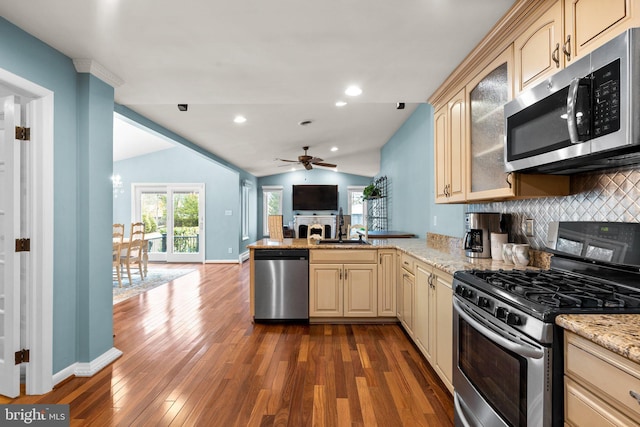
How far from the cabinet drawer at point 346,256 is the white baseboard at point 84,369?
1985 mm

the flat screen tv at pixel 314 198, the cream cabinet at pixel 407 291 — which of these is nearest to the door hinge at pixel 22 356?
the cream cabinet at pixel 407 291

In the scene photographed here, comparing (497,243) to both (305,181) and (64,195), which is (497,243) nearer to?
(64,195)

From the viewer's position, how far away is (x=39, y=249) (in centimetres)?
220

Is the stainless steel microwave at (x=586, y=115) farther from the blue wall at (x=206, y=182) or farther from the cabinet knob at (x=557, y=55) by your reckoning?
the blue wall at (x=206, y=182)

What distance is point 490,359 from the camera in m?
1.47

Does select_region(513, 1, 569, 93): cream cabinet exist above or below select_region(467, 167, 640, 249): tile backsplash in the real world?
above

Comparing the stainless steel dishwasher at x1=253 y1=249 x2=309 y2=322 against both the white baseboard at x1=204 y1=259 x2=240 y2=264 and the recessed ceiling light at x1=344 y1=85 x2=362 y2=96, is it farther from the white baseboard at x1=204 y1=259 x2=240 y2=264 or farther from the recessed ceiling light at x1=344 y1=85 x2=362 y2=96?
the white baseboard at x1=204 y1=259 x2=240 y2=264

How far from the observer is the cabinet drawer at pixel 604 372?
2.78 feet

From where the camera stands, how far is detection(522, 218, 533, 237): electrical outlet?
215 centimetres

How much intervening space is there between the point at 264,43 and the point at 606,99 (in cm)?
181

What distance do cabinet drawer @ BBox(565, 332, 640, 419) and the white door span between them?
9.71 ft

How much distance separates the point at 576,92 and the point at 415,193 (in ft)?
10.6

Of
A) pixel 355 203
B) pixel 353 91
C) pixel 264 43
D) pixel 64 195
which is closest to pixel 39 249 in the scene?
pixel 64 195

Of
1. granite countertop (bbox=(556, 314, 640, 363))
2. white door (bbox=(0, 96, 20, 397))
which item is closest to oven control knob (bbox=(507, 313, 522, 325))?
granite countertop (bbox=(556, 314, 640, 363))
